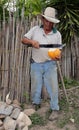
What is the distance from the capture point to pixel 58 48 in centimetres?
536

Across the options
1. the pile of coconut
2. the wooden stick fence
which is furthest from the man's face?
the pile of coconut

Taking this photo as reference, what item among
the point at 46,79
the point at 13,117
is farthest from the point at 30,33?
the point at 13,117

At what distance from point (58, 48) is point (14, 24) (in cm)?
84

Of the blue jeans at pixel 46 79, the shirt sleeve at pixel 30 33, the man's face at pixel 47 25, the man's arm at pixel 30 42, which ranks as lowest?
the blue jeans at pixel 46 79

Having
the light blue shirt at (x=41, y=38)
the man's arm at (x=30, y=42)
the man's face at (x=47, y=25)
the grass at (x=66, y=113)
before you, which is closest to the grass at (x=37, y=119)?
the grass at (x=66, y=113)

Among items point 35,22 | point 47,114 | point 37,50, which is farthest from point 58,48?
point 47,114

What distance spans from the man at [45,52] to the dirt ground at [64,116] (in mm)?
184

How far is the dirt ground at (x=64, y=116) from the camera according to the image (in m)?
5.34

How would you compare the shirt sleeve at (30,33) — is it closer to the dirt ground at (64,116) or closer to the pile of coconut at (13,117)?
the pile of coconut at (13,117)

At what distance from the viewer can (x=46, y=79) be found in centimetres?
552

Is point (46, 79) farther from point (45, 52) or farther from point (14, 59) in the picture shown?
point (14, 59)

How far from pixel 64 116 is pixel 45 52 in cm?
110

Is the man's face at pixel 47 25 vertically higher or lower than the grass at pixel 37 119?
higher

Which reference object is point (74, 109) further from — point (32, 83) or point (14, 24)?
point (14, 24)
